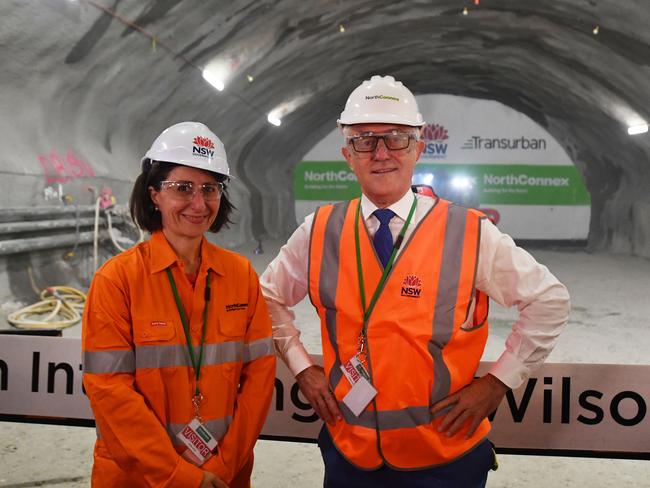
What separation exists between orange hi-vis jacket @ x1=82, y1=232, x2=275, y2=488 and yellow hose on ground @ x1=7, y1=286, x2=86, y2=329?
451 cm

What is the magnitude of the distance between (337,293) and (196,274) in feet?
1.65

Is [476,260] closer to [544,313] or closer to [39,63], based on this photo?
[544,313]

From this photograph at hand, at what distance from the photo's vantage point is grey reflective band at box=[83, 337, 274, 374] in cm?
185

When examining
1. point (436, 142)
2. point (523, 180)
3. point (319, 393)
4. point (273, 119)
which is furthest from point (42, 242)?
point (523, 180)

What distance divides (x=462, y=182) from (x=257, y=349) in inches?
645

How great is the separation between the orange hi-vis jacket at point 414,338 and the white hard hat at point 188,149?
0.58 meters

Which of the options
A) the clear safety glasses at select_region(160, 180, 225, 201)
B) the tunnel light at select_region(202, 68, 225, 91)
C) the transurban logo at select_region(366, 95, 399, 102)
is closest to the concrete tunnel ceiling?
the tunnel light at select_region(202, 68, 225, 91)

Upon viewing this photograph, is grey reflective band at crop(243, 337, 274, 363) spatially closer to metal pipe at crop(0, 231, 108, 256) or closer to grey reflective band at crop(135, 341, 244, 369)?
grey reflective band at crop(135, 341, 244, 369)

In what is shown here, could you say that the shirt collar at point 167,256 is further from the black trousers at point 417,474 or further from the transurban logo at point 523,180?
the transurban logo at point 523,180

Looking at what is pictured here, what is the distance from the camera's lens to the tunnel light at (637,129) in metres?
12.6

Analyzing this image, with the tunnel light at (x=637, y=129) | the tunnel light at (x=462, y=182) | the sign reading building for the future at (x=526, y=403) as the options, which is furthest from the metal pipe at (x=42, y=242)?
the tunnel light at (x=462, y=182)

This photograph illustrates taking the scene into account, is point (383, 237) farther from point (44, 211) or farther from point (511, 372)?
point (44, 211)

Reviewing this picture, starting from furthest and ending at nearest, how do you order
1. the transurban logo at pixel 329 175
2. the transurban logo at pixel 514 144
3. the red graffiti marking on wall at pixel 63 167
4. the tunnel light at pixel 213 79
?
the transurban logo at pixel 329 175 → the transurban logo at pixel 514 144 → the tunnel light at pixel 213 79 → the red graffiti marking on wall at pixel 63 167

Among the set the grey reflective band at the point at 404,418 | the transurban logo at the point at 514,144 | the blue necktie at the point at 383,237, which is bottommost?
the grey reflective band at the point at 404,418
